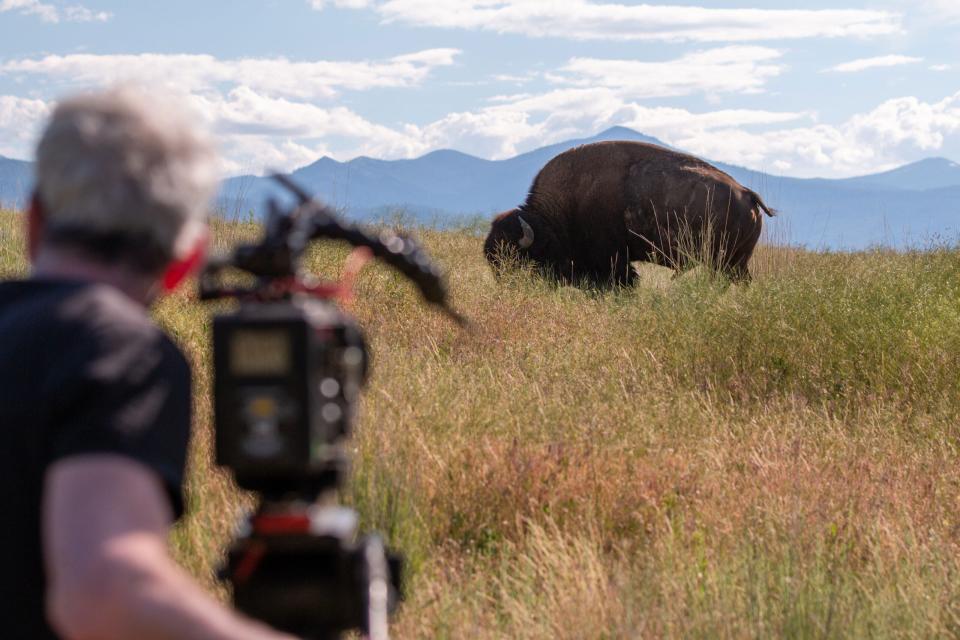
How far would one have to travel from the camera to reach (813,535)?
4020 mm

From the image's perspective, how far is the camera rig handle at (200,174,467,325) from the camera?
4.80 ft

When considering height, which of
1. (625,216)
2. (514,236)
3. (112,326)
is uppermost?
(112,326)

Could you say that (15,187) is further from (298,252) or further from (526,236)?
(298,252)

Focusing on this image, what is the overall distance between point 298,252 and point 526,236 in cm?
1291

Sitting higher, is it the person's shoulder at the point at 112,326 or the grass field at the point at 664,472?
the person's shoulder at the point at 112,326

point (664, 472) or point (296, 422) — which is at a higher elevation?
point (296, 422)

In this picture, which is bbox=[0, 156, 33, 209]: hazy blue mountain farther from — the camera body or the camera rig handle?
the camera body

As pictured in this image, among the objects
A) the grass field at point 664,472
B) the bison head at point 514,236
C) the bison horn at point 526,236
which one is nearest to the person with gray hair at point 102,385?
the grass field at point 664,472

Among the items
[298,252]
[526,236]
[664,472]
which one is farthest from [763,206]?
[298,252]

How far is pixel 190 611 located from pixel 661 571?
286cm

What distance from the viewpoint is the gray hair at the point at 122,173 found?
129cm

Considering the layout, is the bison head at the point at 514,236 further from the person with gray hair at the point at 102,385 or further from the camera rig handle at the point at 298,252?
the person with gray hair at the point at 102,385

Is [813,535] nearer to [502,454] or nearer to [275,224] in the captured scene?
[502,454]

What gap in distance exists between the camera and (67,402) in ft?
4.03
